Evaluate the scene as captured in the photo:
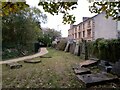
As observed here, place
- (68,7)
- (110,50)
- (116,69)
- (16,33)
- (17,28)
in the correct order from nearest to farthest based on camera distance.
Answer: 1. (68,7)
2. (116,69)
3. (110,50)
4. (17,28)
5. (16,33)

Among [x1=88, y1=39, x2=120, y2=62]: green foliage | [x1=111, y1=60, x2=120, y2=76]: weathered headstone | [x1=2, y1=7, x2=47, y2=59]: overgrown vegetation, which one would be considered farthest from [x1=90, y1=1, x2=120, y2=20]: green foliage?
[x1=2, y1=7, x2=47, y2=59]: overgrown vegetation

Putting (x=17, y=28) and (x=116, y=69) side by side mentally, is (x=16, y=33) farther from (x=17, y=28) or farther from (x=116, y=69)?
(x=116, y=69)

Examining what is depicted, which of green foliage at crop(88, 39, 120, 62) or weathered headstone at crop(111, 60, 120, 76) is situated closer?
weathered headstone at crop(111, 60, 120, 76)

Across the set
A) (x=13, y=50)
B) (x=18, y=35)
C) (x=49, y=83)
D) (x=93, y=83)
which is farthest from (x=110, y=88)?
(x=18, y=35)

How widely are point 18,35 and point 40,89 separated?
1295 centimetres

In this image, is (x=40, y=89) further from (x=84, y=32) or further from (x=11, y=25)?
(x=84, y=32)

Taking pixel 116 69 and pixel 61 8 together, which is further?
pixel 116 69

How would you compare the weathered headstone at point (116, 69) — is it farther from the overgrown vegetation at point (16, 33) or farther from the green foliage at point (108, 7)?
the overgrown vegetation at point (16, 33)

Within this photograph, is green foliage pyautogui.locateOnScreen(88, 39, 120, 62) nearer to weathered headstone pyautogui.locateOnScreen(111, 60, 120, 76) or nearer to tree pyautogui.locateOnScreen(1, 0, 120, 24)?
weathered headstone pyautogui.locateOnScreen(111, 60, 120, 76)

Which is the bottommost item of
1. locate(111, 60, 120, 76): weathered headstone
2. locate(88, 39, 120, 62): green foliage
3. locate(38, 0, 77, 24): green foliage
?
locate(111, 60, 120, 76): weathered headstone

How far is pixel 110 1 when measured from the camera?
18.0 feet

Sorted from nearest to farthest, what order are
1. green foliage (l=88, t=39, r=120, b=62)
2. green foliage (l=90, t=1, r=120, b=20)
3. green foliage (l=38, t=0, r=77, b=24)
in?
green foliage (l=38, t=0, r=77, b=24)
green foliage (l=90, t=1, r=120, b=20)
green foliage (l=88, t=39, r=120, b=62)

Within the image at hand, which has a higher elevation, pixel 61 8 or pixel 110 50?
pixel 61 8

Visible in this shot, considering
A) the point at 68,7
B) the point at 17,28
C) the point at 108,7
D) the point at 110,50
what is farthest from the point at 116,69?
the point at 17,28
